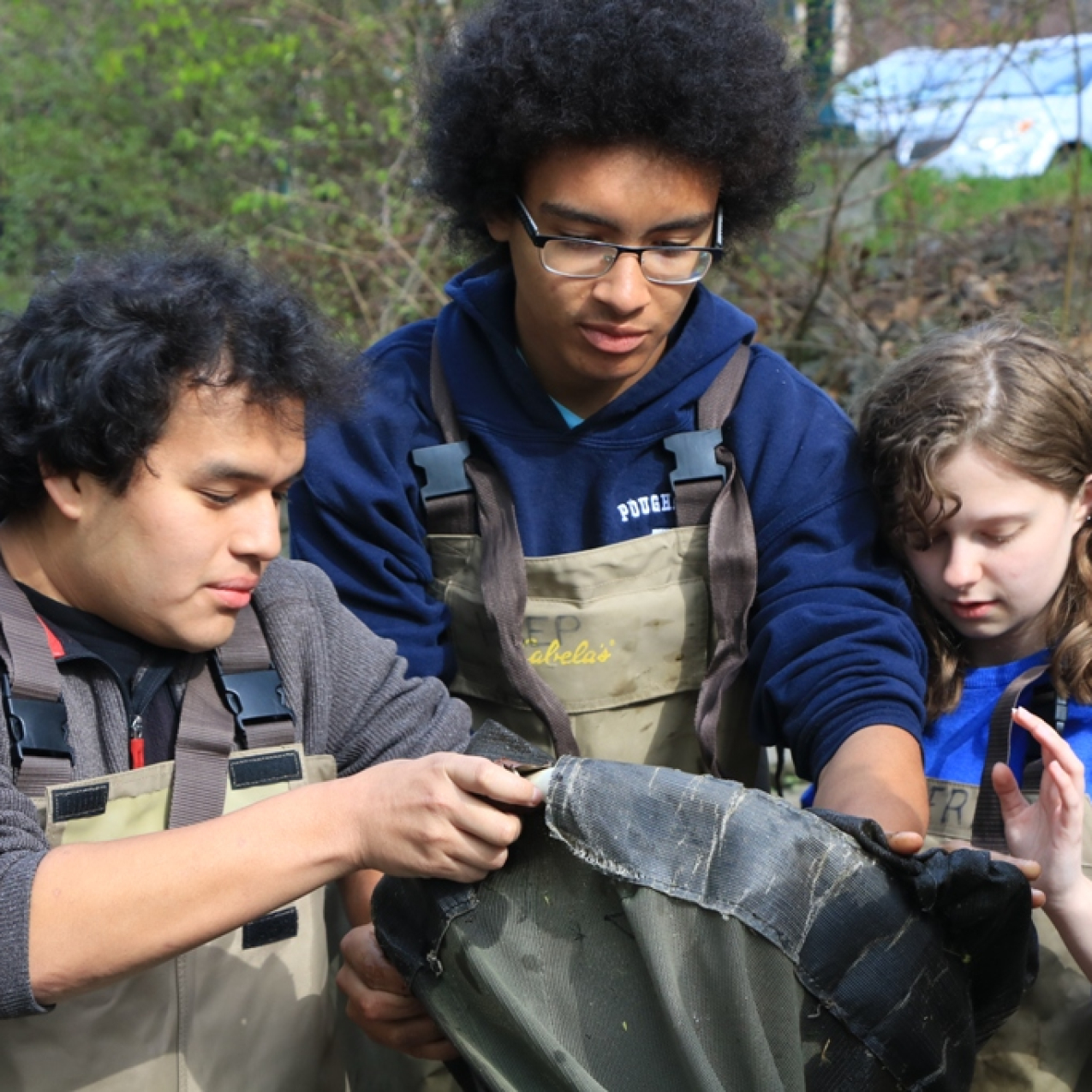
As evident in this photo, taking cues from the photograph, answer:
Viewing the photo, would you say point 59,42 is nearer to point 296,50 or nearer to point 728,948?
point 296,50

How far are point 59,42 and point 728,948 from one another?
10798mm

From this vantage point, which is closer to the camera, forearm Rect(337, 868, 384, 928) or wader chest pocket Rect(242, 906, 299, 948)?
wader chest pocket Rect(242, 906, 299, 948)

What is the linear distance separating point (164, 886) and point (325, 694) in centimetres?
55

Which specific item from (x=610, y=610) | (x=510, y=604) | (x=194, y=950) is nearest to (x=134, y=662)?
(x=194, y=950)

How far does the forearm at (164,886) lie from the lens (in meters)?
1.88

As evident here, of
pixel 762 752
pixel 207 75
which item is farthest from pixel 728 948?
pixel 207 75

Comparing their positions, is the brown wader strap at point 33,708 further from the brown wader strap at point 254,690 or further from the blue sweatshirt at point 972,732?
the blue sweatshirt at point 972,732

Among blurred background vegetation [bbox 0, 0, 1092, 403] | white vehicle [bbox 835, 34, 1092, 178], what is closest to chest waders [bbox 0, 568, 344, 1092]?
blurred background vegetation [bbox 0, 0, 1092, 403]

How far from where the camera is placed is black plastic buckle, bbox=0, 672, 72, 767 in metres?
2.04

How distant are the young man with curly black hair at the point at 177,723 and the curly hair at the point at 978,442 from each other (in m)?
1.05

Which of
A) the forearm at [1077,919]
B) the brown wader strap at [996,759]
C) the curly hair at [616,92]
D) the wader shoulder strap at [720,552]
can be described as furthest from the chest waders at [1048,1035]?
the curly hair at [616,92]

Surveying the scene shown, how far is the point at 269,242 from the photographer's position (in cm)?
828

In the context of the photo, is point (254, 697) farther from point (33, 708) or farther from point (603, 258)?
→ point (603, 258)

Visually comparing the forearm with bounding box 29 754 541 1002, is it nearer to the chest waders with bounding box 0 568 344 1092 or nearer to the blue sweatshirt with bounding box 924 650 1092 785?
the chest waders with bounding box 0 568 344 1092
